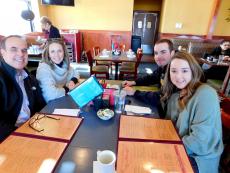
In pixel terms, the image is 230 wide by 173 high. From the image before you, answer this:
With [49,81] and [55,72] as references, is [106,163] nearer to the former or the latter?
[49,81]

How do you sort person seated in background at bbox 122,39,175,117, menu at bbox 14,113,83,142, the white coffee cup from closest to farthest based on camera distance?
1. the white coffee cup
2. menu at bbox 14,113,83,142
3. person seated in background at bbox 122,39,175,117

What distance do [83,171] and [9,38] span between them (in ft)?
3.99

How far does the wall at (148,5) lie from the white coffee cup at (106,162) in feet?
23.1

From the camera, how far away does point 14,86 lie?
1394 mm

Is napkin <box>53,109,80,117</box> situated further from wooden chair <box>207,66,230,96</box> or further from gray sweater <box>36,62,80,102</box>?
wooden chair <box>207,66,230,96</box>

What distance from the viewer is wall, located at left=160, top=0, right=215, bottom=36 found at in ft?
17.2

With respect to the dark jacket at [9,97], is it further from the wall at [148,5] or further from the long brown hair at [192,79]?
the wall at [148,5]

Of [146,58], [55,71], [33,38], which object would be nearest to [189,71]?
[55,71]

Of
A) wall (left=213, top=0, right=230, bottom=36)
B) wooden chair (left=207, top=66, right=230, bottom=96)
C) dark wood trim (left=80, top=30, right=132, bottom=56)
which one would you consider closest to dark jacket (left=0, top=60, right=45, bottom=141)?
wooden chair (left=207, top=66, right=230, bottom=96)

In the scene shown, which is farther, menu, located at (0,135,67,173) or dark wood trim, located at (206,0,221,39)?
dark wood trim, located at (206,0,221,39)

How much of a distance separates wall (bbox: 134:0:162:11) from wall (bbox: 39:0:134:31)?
1.60 m

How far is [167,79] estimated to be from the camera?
148 centimetres

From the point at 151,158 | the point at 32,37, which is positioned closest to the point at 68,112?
the point at 151,158

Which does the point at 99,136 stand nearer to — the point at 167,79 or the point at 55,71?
the point at 167,79
